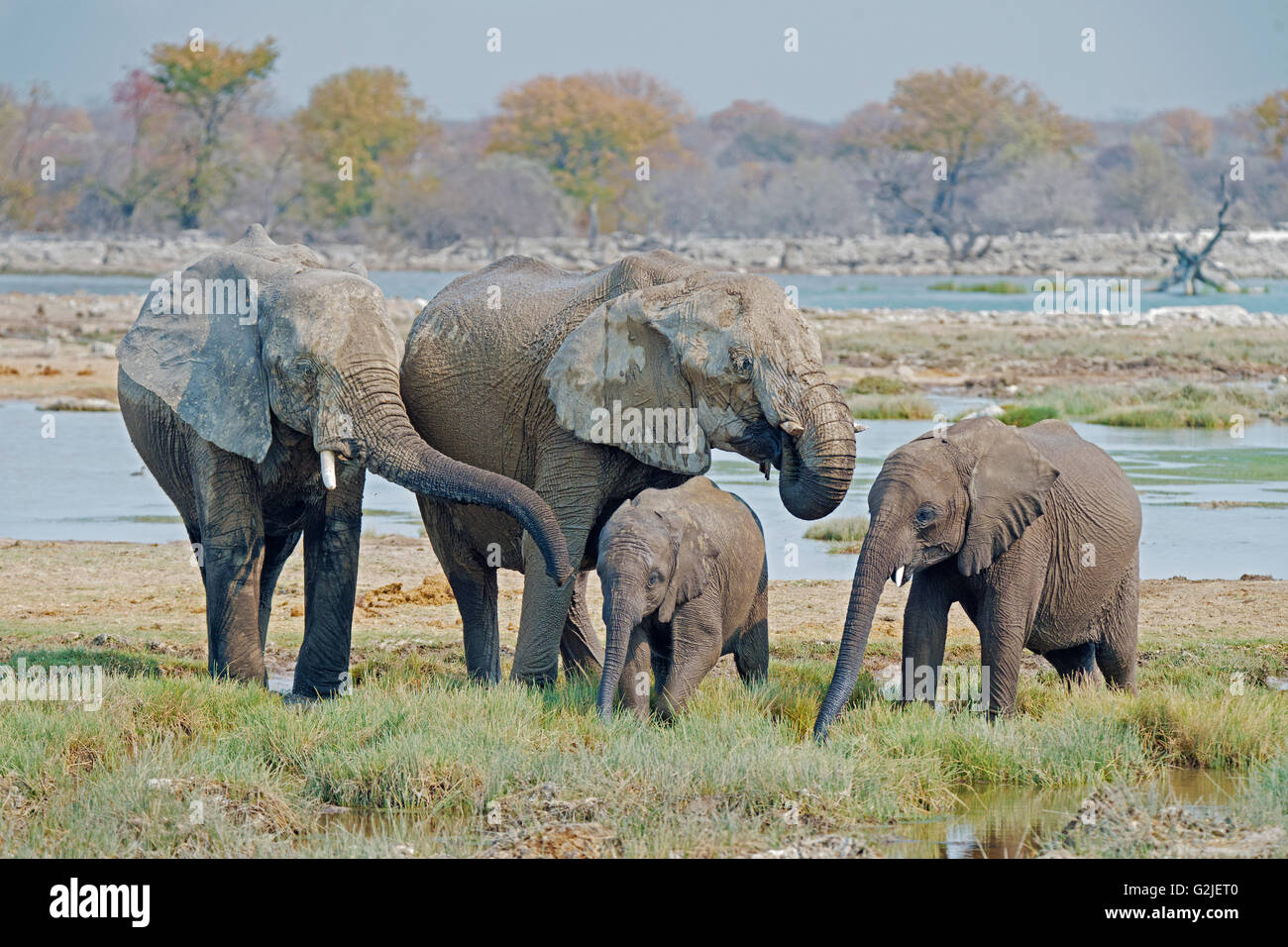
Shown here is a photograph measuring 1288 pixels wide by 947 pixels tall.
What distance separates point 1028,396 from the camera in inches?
1040

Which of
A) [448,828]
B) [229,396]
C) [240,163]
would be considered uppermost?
[240,163]

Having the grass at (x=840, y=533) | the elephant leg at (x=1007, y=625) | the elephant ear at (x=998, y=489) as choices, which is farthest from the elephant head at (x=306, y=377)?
the grass at (x=840, y=533)

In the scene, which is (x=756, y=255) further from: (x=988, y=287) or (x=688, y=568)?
(x=688, y=568)

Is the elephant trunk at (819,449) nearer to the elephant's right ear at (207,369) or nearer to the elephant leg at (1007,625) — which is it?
the elephant leg at (1007,625)

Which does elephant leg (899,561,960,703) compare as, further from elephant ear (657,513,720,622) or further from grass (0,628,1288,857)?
elephant ear (657,513,720,622)

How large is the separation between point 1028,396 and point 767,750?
20.0m

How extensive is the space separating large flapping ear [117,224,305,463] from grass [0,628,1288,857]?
126 cm

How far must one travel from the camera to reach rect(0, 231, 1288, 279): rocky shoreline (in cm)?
8238

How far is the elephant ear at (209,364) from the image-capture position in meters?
8.09

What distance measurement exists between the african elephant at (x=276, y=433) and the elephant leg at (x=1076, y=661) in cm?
295

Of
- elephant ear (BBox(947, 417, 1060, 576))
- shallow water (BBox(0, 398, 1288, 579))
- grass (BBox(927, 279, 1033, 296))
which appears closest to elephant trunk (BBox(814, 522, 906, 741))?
elephant ear (BBox(947, 417, 1060, 576))

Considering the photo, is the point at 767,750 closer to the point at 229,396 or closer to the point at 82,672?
the point at 229,396

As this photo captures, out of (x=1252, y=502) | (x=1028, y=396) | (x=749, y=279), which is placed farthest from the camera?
(x=1028, y=396)
